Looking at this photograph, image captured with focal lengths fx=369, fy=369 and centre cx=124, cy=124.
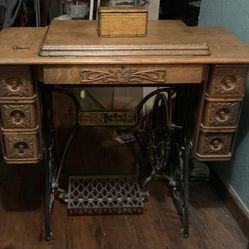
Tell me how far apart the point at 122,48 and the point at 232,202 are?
925mm

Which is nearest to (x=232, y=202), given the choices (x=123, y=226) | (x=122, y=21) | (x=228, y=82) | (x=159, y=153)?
(x=159, y=153)

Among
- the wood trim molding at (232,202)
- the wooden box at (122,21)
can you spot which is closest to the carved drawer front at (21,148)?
the wooden box at (122,21)

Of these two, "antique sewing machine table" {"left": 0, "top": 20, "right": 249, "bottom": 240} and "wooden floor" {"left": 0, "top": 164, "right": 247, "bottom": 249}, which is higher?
"antique sewing machine table" {"left": 0, "top": 20, "right": 249, "bottom": 240}

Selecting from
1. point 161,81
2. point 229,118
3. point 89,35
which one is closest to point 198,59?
point 161,81

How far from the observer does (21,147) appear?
4.45ft

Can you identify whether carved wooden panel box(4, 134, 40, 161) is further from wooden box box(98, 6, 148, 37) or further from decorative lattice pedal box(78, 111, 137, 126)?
wooden box box(98, 6, 148, 37)

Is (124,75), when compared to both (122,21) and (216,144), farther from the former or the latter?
(216,144)

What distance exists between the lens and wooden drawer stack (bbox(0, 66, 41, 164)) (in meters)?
1.22

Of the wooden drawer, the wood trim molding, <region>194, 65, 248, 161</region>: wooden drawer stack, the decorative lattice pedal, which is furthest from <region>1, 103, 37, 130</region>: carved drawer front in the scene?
the wood trim molding

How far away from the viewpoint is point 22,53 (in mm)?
1215

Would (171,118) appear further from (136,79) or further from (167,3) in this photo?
(167,3)

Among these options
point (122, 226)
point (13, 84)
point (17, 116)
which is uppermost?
point (13, 84)

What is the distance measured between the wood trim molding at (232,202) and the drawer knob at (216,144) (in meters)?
0.39

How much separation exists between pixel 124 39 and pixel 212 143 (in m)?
0.51
